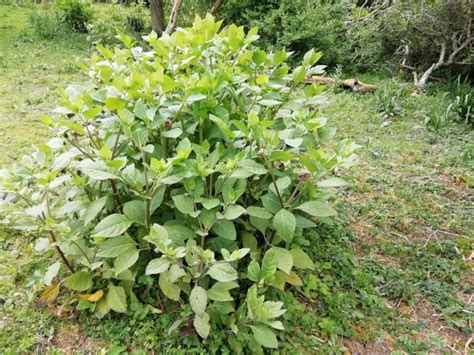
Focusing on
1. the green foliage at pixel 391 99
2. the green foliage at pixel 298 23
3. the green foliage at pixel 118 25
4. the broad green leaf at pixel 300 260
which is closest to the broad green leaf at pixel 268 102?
the broad green leaf at pixel 300 260

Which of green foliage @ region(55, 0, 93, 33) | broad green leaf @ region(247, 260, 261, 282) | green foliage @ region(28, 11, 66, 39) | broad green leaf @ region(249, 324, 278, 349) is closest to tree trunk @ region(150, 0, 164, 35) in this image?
green foliage @ region(55, 0, 93, 33)

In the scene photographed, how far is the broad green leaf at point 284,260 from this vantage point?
151 centimetres

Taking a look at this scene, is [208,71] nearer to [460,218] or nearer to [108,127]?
[108,127]

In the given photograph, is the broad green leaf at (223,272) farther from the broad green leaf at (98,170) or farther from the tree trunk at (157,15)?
the tree trunk at (157,15)

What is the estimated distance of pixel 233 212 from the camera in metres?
1.42

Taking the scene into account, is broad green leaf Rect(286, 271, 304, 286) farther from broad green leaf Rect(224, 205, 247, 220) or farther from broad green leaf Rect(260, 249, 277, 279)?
broad green leaf Rect(224, 205, 247, 220)

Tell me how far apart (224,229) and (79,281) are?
0.60 metres

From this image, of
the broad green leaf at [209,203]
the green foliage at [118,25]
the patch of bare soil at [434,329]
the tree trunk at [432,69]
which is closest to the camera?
the broad green leaf at [209,203]

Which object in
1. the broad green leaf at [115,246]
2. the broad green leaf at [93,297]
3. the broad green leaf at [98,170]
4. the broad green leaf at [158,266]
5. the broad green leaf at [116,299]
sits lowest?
the broad green leaf at [93,297]

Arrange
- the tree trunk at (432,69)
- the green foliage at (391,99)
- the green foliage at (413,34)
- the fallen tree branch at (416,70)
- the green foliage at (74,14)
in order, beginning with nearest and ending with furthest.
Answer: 1. the green foliage at (391,99)
2. the green foliage at (413,34)
3. the tree trunk at (432,69)
4. the fallen tree branch at (416,70)
5. the green foliage at (74,14)

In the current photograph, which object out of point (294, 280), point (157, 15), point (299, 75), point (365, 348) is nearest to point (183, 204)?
point (294, 280)

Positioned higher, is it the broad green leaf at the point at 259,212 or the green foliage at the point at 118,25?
the broad green leaf at the point at 259,212

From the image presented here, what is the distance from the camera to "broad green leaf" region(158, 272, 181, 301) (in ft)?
4.77

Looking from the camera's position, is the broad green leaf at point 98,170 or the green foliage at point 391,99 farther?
the green foliage at point 391,99
